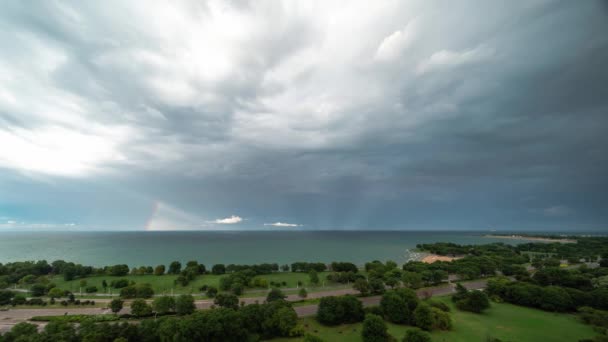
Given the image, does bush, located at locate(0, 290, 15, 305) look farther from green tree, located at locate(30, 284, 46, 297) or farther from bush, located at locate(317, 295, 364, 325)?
bush, located at locate(317, 295, 364, 325)

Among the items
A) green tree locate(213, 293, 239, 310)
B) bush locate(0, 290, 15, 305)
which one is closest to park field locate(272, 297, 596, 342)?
green tree locate(213, 293, 239, 310)

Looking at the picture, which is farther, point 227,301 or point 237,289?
point 237,289

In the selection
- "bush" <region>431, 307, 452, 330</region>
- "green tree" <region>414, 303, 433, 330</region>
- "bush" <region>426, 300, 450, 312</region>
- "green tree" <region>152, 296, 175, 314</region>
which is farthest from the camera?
"bush" <region>426, 300, 450, 312</region>

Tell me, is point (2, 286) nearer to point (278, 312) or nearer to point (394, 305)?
point (278, 312)

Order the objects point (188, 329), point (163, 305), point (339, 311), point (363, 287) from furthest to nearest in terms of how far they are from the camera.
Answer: point (363, 287)
point (163, 305)
point (339, 311)
point (188, 329)

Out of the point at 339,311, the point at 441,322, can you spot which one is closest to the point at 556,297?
the point at 441,322

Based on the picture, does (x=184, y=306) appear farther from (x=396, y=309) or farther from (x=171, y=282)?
(x=396, y=309)

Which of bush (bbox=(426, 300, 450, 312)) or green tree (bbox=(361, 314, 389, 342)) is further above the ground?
green tree (bbox=(361, 314, 389, 342))
